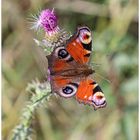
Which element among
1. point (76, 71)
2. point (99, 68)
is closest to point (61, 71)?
point (76, 71)

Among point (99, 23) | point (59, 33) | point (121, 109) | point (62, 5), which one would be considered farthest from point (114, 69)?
point (59, 33)

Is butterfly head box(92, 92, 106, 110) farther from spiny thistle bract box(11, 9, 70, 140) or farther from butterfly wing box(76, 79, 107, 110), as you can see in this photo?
spiny thistle bract box(11, 9, 70, 140)

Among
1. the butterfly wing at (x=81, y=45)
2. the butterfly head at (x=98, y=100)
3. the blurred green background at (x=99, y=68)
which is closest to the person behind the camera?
the butterfly head at (x=98, y=100)

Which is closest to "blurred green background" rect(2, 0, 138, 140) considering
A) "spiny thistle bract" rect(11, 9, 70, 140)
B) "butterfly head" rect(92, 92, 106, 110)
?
"spiny thistle bract" rect(11, 9, 70, 140)

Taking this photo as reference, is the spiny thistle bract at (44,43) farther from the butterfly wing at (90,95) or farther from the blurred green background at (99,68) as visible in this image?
the blurred green background at (99,68)

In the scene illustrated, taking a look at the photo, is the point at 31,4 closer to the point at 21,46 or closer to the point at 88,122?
the point at 21,46

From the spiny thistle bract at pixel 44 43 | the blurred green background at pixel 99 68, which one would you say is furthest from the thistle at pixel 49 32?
the blurred green background at pixel 99 68
